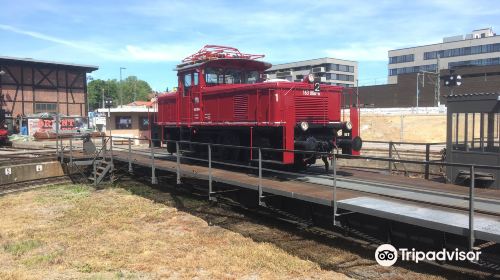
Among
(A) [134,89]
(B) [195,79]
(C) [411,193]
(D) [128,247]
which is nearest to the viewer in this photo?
(C) [411,193]

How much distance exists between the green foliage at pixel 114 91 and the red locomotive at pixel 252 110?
103 metres

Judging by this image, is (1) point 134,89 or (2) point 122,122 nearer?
(2) point 122,122

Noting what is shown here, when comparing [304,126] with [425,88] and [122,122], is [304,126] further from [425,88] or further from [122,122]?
[425,88]

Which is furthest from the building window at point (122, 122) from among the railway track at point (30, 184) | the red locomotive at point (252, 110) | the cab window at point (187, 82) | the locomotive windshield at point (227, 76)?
the locomotive windshield at point (227, 76)

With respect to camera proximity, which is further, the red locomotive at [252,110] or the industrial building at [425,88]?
the industrial building at [425,88]

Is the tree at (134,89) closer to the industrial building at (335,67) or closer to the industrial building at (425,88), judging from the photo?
the industrial building at (335,67)

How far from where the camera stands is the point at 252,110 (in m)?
10.9

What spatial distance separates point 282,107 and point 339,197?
3239mm

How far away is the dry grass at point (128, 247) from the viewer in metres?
6.98

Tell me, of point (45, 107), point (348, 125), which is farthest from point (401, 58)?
point (348, 125)

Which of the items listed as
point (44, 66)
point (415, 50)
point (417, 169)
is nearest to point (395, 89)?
point (415, 50)

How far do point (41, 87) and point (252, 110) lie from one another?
4925cm

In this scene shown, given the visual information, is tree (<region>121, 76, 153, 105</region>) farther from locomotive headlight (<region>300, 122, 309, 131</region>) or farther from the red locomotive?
locomotive headlight (<region>300, 122, 309, 131</region>)

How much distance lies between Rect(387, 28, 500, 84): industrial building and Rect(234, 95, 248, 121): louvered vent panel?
72630 millimetres
